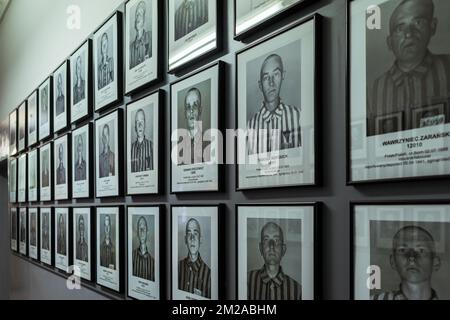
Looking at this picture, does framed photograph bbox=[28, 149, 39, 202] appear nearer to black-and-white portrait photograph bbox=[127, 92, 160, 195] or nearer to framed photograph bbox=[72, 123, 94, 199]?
framed photograph bbox=[72, 123, 94, 199]

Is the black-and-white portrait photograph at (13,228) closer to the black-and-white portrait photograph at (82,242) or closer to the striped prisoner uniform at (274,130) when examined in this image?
the black-and-white portrait photograph at (82,242)

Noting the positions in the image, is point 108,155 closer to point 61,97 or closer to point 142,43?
point 142,43

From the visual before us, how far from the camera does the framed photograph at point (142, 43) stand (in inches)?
92.0

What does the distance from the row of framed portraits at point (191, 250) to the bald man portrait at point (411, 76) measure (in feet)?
1.21

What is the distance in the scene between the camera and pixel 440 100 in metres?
1.07

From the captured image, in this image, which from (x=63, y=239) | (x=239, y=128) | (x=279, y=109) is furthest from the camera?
(x=63, y=239)

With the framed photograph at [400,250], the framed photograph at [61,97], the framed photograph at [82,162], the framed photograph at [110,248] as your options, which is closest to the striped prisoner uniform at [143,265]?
the framed photograph at [110,248]

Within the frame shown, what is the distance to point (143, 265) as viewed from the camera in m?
2.49

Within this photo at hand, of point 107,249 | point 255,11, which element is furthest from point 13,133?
point 255,11

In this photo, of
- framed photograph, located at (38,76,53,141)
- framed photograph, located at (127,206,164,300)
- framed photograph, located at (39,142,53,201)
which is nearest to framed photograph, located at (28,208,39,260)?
framed photograph, located at (39,142,53,201)

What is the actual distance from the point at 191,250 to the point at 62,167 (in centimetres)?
217

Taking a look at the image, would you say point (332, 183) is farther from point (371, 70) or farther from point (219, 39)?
point (219, 39)

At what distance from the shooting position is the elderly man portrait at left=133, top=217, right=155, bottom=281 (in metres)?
2.41
